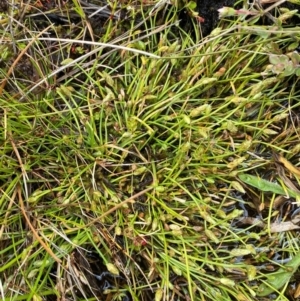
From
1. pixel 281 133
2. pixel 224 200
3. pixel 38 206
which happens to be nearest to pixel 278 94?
pixel 281 133

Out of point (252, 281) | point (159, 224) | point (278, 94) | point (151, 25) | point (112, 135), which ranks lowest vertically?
point (252, 281)

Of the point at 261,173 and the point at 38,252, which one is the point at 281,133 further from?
the point at 38,252

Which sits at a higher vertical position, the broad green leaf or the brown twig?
the broad green leaf

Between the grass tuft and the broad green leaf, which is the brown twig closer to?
the grass tuft

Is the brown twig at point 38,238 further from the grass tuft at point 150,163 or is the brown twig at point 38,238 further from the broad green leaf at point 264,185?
the broad green leaf at point 264,185

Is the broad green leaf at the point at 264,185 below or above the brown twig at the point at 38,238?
above

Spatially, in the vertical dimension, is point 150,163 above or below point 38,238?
above

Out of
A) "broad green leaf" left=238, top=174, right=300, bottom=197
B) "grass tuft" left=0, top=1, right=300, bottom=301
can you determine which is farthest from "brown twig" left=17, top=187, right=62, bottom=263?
"broad green leaf" left=238, top=174, right=300, bottom=197

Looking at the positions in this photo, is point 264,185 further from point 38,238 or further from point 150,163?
point 38,238

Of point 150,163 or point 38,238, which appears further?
point 150,163

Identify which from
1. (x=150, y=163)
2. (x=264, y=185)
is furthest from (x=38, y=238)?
(x=264, y=185)

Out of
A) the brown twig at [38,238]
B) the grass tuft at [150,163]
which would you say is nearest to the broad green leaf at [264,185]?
the grass tuft at [150,163]
